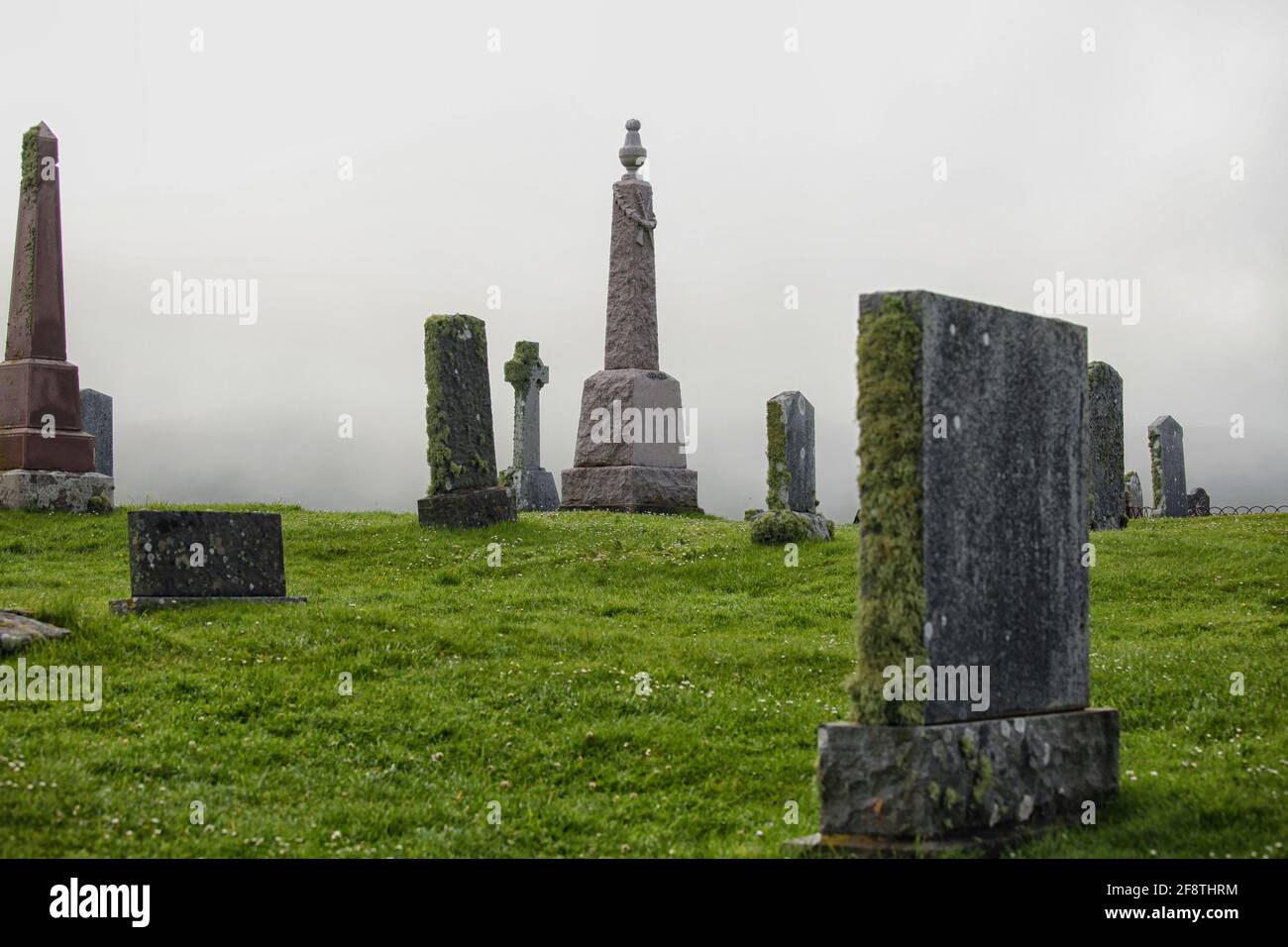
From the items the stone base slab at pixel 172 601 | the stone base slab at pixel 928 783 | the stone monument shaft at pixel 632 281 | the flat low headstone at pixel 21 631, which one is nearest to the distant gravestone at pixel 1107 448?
the stone monument shaft at pixel 632 281

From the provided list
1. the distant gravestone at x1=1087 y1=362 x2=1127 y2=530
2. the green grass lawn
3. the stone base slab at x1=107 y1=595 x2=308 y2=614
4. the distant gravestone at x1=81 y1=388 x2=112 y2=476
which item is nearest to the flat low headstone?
the green grass lawn

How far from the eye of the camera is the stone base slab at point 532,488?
29.9 m

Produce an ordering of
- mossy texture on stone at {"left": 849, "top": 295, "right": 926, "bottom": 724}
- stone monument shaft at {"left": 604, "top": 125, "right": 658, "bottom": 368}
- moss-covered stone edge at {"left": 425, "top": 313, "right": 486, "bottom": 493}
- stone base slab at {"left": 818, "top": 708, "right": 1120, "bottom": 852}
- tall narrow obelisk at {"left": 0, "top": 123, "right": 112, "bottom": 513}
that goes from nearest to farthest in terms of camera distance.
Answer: stone base slab at {"left": 818, "top": 708, "right": 1120, "bottom": 852}
mossy texture on stone at {"left": 849, "top": 295, "right": 926, "bottom": 724}
moss-covered stone edge at {"left": 425, "top": 313, "right": 486, "bottom": 493}
tall narrow obelisk at {"left": 0, "top": 123, "right": 112, "bottom": 513}
stone monument shaft at {"left": 604, "top": 125, "right": 658, "bottom": 368}

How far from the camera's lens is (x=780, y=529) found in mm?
19344

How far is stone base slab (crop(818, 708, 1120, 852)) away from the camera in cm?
634

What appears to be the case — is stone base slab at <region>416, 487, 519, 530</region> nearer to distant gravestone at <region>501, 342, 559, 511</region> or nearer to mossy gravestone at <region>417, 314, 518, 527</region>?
mossy gravestone at <region>417, 314, 518, 527</region>

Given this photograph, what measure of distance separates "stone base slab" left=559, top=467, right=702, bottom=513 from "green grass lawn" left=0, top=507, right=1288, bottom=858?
8946 millimetres

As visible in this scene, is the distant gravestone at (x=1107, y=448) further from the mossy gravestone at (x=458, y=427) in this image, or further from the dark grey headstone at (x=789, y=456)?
the mossy gravestone at (x=458, y=427)

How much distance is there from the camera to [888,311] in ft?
21.6

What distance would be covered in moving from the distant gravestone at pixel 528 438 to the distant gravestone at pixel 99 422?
9.28 m

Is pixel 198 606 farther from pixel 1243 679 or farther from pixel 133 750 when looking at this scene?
pixel 1243 679

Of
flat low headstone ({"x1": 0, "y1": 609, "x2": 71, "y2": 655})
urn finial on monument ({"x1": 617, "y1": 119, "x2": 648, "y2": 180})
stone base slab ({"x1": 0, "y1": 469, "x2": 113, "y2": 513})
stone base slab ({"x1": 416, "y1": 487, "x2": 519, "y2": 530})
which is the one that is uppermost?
urn finial on monument ({"x1": 617, "y1": 119, "x2": 648, "y2": 180})

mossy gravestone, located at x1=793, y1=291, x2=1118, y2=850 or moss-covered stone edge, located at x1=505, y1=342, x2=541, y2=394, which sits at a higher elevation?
moss-covered stone edge, located at x1=505, y1=342, x2=541, y2=394
